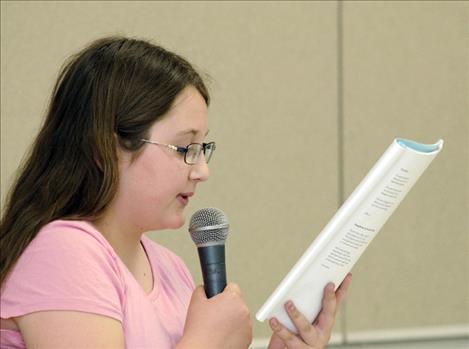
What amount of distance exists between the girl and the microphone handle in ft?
0.05

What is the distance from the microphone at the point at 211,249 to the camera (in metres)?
1.39

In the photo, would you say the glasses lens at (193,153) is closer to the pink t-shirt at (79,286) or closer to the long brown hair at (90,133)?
the long brown hair at (90,133)

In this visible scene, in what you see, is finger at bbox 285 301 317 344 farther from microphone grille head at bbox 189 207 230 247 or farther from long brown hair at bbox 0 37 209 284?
long brown hair at bbox 0 37 209 284

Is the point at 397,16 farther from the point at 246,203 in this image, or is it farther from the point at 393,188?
the point at 393,188

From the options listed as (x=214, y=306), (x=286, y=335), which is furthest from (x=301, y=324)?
(x=214, y=306)

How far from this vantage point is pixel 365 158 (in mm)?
2664

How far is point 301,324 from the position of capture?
1.40m

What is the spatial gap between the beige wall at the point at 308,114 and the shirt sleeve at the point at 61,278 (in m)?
1.21

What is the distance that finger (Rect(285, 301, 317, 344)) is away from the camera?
137 centimetres

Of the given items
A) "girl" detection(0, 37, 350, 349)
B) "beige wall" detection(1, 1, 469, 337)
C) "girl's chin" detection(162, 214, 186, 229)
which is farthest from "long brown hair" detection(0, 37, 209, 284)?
"beige wall" detection(1, 1, 469, 337)

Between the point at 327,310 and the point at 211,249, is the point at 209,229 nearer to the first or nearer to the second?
the point at 211,249

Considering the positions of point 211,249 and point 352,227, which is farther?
point 211,249

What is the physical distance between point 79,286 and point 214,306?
0.75 ft

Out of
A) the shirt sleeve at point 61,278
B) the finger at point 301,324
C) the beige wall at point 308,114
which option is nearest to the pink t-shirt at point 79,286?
the shirt sleeve at point 61,278
